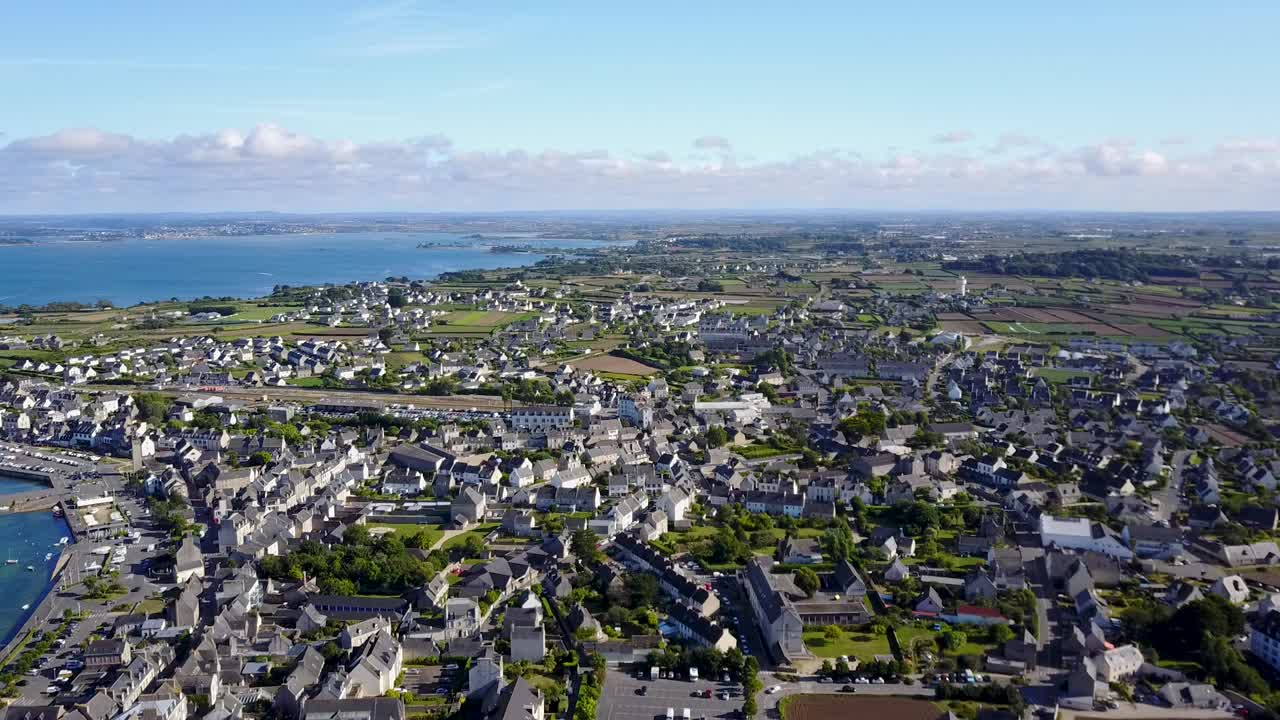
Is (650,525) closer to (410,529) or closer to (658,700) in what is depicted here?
(410,529)

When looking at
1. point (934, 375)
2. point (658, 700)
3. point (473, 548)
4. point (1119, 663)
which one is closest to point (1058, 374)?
point (934, 375)

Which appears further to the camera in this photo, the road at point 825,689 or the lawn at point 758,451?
the lawn at point 758,451

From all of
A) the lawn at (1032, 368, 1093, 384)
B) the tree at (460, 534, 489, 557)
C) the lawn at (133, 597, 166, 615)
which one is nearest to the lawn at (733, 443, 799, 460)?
the tree at (460, 534, 489, 557)

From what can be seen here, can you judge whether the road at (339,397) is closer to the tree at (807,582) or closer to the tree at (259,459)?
the tree at (259,459)

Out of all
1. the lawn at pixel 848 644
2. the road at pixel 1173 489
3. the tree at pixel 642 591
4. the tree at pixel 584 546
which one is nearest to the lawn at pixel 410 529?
the tree at pixel 584 546

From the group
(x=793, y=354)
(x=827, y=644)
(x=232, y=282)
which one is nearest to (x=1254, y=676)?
(x=827, y=644)

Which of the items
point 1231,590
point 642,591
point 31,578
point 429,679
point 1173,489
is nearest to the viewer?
point 429,679
